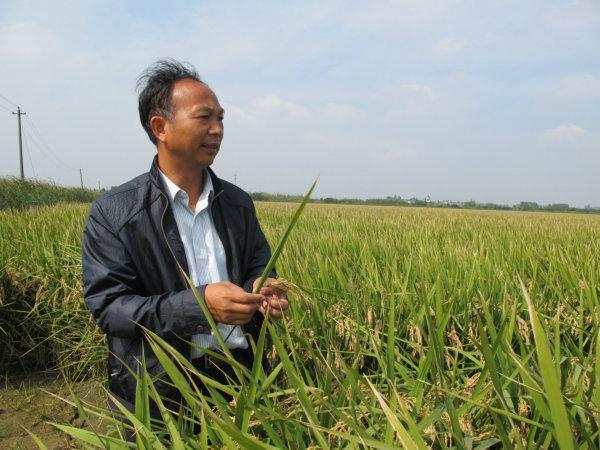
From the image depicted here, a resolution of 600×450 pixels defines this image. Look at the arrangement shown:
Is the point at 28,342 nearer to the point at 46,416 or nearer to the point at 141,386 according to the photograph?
the point at 46,416

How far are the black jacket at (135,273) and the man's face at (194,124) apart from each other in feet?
0.46

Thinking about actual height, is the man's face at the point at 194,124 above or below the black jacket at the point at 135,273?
above

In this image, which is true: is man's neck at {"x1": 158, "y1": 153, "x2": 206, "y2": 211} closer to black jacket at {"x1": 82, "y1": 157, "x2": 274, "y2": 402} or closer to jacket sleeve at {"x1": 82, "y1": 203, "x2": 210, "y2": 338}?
black jacket at {"x1": 82, "y1": 157, "x2": 274, "y2": 402}

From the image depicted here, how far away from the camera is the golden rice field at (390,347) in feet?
2.45

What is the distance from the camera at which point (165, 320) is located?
4.29 ft

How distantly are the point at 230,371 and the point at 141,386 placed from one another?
73cm

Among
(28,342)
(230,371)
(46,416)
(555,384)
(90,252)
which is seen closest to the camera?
(555,384)

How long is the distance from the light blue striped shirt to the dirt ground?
897 mm

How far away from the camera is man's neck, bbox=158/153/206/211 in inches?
62.9

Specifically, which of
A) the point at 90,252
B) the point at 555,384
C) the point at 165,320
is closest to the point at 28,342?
the point at 90,252

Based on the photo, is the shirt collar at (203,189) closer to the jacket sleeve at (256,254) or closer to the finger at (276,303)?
the jacket sleeve at (256,254)

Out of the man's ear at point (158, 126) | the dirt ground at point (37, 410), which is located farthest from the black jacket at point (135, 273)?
the dirt ground at point (37, 410)

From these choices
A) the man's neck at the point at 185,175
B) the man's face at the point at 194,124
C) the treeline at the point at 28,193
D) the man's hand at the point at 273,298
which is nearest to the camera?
the man's hand at the point at 273,298

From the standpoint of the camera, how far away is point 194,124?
1.49m
